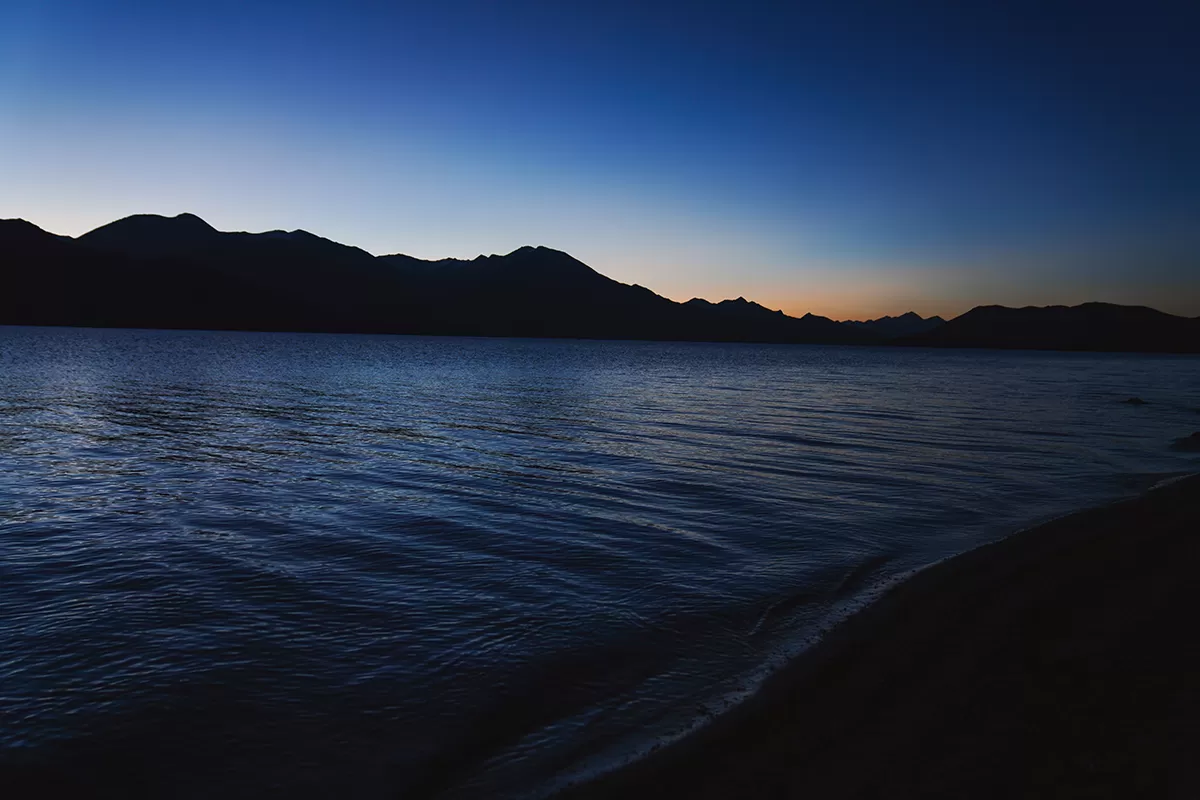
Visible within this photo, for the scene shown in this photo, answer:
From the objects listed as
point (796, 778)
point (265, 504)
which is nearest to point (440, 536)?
point (265, 504)

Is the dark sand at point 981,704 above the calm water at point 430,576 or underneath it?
above

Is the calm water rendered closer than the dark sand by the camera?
No

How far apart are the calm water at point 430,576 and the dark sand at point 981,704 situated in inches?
29.4

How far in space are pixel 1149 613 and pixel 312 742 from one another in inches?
451

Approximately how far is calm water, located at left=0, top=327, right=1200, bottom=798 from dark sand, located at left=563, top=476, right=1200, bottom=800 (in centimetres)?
75

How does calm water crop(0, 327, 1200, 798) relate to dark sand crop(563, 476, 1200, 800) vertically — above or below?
below

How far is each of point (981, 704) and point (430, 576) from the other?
8633mm

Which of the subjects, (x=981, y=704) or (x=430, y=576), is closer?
(x=981, y=704)

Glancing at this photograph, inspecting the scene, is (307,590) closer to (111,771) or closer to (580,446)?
(111,771)

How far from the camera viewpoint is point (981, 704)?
7.39 meters

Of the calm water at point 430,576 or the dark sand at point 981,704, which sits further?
the calm water at point 430,576

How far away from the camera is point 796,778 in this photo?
612 cm

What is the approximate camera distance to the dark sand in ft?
19.7

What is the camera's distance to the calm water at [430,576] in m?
7.14
